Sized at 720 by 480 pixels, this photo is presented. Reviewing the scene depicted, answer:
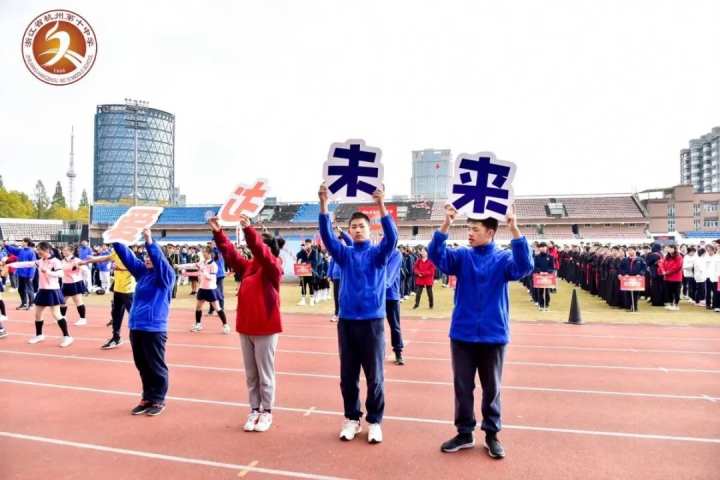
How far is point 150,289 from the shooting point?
602cm

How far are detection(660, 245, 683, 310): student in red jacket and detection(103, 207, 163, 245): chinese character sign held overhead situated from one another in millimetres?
15091

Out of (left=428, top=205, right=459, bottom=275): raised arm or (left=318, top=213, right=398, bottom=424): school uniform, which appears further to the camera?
(left=318, top=213, right=398, bottom=424): school uniform

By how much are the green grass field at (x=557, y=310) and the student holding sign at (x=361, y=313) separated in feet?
31.3

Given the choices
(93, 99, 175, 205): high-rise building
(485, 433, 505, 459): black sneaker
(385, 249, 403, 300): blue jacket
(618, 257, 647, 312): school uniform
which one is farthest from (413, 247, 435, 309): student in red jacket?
(93, 99, 175, 205): high-rise building

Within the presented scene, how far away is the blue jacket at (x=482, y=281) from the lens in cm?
452

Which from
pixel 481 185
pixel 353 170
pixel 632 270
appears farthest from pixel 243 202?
pixel 632 270

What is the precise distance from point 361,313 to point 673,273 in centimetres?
1429

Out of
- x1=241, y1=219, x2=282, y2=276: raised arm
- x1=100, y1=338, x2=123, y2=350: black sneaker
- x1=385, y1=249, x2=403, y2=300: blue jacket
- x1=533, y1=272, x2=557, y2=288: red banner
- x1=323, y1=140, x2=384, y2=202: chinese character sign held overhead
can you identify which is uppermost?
x1=323, y1=140, x2=384, y2=202: chinese character sign held overhead

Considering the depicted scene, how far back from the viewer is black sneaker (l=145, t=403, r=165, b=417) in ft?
19.0

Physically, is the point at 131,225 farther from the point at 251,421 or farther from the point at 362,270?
the point at 362,270

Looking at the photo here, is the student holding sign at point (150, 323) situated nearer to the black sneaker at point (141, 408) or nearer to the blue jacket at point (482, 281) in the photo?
the black sneaker at point (141, 408)

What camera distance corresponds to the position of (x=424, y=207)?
57.0 m

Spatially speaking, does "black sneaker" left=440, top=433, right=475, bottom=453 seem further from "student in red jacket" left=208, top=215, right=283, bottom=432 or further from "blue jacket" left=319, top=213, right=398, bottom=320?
"student in red jacket" left=208, top=215, right=283, bottom=432

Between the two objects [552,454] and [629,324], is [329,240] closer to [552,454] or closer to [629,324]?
[552,454]
